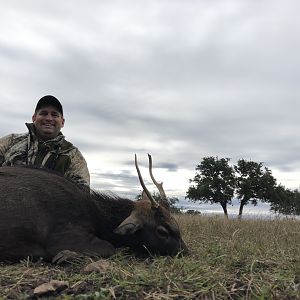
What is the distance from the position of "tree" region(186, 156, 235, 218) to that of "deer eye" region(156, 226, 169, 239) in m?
36.6

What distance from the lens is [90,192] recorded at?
16.4ft

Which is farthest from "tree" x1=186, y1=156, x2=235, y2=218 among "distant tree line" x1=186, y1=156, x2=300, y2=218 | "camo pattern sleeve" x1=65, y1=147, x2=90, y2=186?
"camo pattern sleeve" x1=65, y1=147, x2=90, y2=186

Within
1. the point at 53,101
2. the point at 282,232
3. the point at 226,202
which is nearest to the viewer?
the point at 53,101

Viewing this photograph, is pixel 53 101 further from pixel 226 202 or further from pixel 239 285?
pixel 226 202

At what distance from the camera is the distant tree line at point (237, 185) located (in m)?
41.1

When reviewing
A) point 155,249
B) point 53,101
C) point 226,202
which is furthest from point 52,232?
point 226,202

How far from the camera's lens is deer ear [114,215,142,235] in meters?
4.29

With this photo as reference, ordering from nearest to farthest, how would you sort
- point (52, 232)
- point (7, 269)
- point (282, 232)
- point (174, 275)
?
point (174, 275), point (7, 269), point (52, 232), point (282, 232)

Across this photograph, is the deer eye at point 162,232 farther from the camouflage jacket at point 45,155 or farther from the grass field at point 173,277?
the camouflage jacket at point 45,155

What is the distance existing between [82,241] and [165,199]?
3.56 feet

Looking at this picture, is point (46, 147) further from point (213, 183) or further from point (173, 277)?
point (213, 183)

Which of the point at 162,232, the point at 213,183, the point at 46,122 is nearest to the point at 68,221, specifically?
the point at 162,232

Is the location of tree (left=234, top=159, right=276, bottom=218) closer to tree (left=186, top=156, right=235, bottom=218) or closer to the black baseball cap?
tree (left=186, top=156, right=235, bottom=218)

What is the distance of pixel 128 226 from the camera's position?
4.34 m
